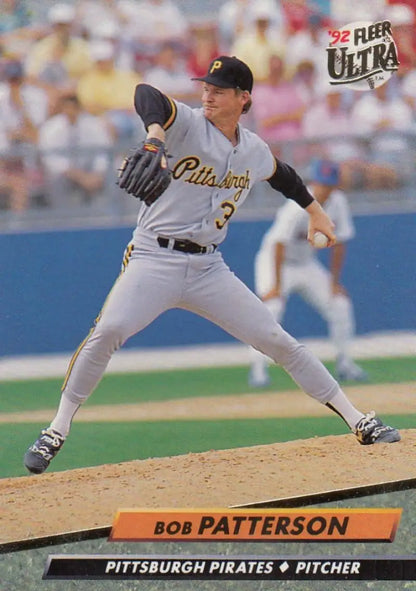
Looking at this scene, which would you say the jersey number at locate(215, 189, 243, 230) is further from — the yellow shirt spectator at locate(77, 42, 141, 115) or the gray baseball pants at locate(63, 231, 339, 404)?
the yellow shirt spectator at locate(77, 42, 141, 115)

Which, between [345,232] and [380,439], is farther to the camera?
[345,232]

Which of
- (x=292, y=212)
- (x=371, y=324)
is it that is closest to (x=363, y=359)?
(x=371, y=324)

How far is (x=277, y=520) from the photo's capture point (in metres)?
3.36

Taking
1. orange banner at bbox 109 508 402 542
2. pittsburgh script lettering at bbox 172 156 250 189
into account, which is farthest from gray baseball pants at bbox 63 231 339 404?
orange banner at bbox 109 508 402 542

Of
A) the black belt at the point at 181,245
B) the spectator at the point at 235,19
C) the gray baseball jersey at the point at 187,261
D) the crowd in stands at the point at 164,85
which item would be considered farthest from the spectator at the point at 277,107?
the black belt at the point at 181,245

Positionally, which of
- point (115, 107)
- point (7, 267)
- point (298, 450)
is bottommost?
point (298, 450)

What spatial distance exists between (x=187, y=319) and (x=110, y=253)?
1.95 ft

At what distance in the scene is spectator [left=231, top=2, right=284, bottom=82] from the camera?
4441mm

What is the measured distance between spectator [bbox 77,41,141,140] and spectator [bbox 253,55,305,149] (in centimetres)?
63

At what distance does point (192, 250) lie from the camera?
3621mm

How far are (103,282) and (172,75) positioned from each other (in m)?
1.11

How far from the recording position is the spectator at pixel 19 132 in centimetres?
449

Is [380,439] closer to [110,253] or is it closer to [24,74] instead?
[110,253]

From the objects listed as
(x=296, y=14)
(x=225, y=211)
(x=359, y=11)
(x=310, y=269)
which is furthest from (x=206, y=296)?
(x=310, y=269)
